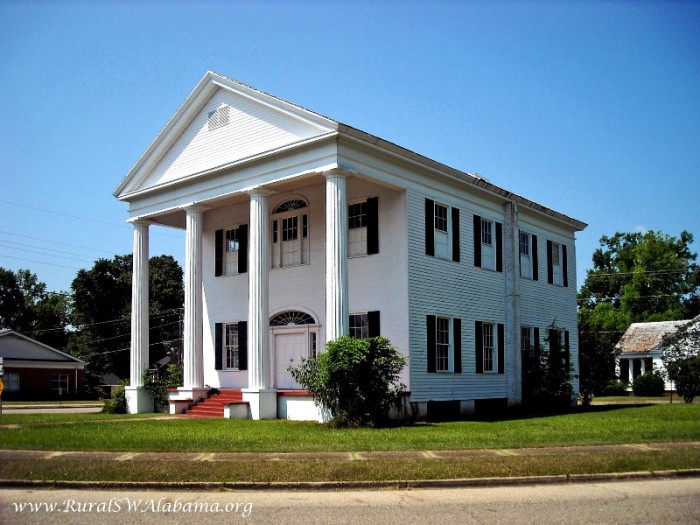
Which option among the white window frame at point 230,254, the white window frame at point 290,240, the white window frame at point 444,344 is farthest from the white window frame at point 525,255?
the white window frame at point 230,254

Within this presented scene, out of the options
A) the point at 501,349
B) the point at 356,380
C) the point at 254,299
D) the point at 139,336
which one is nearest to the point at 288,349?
the point at 254,299

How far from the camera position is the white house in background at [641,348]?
56656 mm

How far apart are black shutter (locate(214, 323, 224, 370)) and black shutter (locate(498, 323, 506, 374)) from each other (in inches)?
392

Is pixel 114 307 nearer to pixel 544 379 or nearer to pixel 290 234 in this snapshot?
pixel 290 234

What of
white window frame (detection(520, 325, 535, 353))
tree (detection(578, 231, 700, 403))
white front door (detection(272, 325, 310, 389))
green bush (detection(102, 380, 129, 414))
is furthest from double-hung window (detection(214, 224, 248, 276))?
tree (detection(578, 231, 700, 403))

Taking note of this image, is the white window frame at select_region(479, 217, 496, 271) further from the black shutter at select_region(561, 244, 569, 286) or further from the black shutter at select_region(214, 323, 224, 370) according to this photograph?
the black shutter at select_region(214, 323, 224, 370)

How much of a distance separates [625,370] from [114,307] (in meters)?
42.5

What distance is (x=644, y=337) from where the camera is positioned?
194ft

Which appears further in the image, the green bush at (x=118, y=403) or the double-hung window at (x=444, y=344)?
the green bush at (x=118, y=403)

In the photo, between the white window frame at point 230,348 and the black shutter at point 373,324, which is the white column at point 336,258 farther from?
the white window frame at point 230,348

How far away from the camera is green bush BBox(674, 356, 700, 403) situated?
106 feet

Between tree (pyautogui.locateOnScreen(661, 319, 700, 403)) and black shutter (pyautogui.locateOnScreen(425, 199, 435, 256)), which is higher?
black shutter (pyautogui.locateOnScreen(425, 199, 435, 256))

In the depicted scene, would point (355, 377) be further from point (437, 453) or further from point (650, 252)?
point (650, 252)

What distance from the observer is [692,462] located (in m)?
12.3
